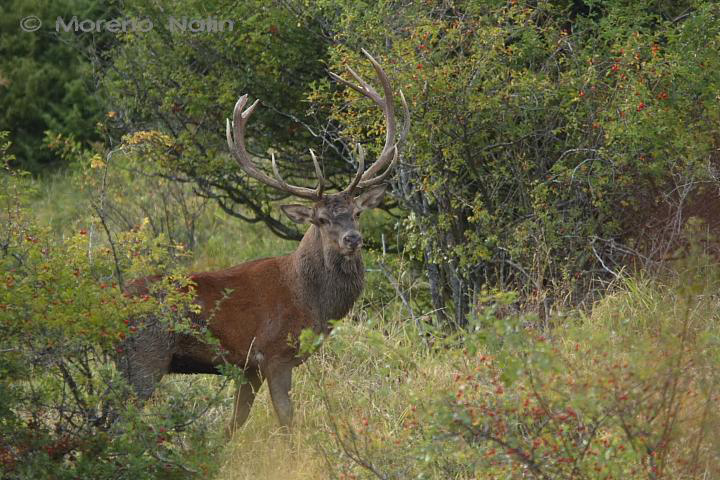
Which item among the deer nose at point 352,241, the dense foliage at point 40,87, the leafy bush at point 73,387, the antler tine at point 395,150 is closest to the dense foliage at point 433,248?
the leafy bush at point 73,387

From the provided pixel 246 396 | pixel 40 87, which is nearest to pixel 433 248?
pixel 246 396

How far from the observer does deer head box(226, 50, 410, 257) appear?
27.7ft

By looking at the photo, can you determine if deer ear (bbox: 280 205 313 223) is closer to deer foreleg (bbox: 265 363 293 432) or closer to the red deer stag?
the red deer stag

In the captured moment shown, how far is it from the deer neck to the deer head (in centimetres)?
8

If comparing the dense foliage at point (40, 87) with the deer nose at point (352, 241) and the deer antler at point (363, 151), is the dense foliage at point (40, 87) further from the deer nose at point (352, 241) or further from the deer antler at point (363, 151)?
the deer nose at point (352, 241)

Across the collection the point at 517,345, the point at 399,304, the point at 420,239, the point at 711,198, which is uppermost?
the point at 517,345

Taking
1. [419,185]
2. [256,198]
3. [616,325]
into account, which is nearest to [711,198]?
[616,325]

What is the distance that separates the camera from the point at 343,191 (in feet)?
28.7

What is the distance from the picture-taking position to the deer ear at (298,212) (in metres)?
8.75

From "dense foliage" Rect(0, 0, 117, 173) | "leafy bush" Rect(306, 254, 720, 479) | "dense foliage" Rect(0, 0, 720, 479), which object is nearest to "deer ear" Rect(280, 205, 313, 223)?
"dense foliage" Rect(0, 0, 720, 479)

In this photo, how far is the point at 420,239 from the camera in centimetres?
1020

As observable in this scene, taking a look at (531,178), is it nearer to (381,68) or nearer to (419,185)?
(419,185)

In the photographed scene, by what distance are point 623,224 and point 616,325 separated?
1617 millimetres

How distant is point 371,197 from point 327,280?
0.76 meters
